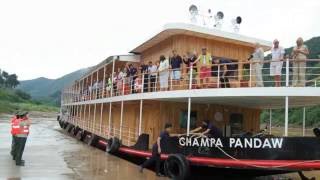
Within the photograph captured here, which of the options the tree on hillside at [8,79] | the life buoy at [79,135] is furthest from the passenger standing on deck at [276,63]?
the tree on hillside at [8,79]

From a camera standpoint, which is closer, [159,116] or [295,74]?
[295,74]

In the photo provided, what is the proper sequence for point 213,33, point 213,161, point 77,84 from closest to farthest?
point 213,161 → point 213,33 → point 77,84

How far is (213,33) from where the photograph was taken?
15641 millimetres

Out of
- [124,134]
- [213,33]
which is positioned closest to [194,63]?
[213,33]

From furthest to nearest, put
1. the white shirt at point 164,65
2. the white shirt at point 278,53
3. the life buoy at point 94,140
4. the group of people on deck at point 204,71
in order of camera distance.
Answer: the life buoy at point 94,140
the white shirt at point 164,65
the white shirt at point 278,53
the group of people on deck at point 204,71

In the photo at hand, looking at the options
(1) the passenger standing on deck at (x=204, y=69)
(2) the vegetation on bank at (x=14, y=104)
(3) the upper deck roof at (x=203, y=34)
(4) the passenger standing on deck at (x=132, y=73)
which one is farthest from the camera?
(2) the vegetation on bank at (x=14, y=104)

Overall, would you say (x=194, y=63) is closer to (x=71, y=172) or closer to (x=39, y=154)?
(x=71, y=172)

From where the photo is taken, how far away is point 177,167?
11867 millimetres

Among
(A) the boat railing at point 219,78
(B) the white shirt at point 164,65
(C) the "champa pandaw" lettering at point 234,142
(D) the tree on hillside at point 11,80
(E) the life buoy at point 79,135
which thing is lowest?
(E) the life buoy at point 79,135

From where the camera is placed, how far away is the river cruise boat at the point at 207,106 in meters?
10.7

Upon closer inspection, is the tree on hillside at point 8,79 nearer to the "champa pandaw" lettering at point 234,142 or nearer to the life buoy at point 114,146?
the life buoy at point 114,146

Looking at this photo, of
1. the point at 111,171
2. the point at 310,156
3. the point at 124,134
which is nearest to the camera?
the point at 310,156

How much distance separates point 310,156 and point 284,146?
0.60m

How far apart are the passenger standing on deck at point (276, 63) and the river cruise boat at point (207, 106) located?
198 mm
